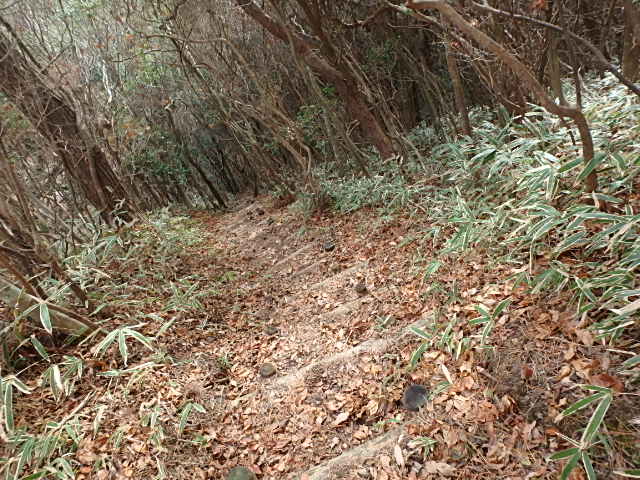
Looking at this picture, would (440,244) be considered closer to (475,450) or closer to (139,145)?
(475,450)

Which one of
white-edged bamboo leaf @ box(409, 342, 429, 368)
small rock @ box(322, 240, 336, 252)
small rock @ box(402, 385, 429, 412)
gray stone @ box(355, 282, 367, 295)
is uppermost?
small rock @ box(322, 240, 336, 252)

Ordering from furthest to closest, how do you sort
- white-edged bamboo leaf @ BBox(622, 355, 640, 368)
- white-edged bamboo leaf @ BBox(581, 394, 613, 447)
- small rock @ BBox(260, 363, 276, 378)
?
1. small rock @ BBox(260, 363, 276, 378)
2. white-edged bamboo leaf @ BBox(622, 355, 640, 368)
3. white-edged bamboo leaf @ BBox(581, 394, 613, 447)

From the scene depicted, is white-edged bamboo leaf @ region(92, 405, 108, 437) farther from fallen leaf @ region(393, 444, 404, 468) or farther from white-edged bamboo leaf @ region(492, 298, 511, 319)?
white-edged bamboo leaf @ region(492, 298, 511, 319)

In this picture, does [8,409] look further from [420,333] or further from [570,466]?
[570,466]

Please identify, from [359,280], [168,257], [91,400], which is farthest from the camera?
[168,257]

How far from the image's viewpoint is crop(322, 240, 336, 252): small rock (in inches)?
208

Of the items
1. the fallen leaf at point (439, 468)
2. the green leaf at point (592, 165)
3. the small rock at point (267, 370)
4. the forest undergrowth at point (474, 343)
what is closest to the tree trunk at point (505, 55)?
the green leaf at point (592, 165)

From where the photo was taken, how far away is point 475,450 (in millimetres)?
1883

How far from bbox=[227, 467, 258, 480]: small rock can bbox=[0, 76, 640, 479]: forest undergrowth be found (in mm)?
109

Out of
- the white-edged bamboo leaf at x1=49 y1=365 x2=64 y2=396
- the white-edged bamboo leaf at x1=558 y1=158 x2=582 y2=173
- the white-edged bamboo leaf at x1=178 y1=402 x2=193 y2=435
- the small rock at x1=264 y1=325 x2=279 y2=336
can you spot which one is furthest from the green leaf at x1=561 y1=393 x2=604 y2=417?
the white-edged bamboo leaf at x1=49 y1=365 x2=64 y2=396

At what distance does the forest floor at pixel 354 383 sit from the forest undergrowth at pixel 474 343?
0.01 m

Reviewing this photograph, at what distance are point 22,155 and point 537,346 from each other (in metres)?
6.75

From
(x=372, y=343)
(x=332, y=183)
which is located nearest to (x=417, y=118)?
(x=332, y=183)

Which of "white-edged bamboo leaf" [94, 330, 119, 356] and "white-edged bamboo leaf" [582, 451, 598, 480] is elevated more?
"white-edged bamboo leaf" [94, 330, 119, 356]
